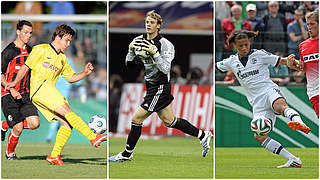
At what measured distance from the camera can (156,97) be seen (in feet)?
24.9

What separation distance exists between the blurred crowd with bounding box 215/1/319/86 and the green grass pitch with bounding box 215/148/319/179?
56.4 inches

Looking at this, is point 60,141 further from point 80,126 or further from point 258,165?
point 258,165

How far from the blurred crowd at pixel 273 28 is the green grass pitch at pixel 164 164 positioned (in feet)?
6.32

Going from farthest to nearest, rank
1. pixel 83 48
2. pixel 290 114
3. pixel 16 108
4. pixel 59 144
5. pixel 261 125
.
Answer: pixel 83 48 → pixel 16 108 → pixel 59 144 → pixel 261 125 → pixel 290 114

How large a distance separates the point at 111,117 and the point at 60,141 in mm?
6321

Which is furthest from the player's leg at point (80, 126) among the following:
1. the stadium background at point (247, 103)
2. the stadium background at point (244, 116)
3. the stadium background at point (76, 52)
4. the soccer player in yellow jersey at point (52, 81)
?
the stadium background at point (244, 116)

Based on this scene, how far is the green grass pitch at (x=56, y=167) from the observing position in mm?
6723

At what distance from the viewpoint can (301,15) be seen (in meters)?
11.2

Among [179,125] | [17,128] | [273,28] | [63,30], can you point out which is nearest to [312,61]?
[179,125]

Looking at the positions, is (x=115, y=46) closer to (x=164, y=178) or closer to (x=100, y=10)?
(x=100, y=10)

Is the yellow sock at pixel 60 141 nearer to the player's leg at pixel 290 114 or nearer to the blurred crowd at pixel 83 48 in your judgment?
the player's leg at pixel 290 114

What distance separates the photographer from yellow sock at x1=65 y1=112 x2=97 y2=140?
7094 mm

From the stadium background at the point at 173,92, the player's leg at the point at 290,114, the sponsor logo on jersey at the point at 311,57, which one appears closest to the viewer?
the player's leg at the point at 290,114

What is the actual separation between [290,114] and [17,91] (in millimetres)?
3559
